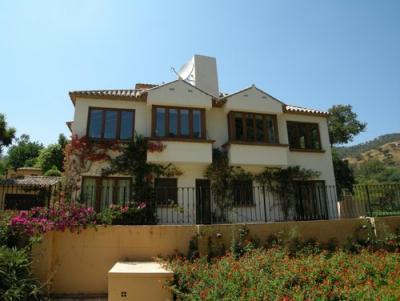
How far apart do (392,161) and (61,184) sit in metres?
75.5

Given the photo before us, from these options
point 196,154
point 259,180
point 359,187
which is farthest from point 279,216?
point 196,154

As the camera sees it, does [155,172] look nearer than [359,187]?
No

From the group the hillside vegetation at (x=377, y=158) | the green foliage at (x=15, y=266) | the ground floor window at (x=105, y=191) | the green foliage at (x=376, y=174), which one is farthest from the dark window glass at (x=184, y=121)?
the hillside vegetation at (x=377, y=158)

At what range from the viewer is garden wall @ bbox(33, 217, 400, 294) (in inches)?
313

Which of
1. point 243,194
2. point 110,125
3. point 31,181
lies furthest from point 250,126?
point 31,181

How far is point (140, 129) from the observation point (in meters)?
14.6

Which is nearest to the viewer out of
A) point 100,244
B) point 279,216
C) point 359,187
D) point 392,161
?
point 100,244

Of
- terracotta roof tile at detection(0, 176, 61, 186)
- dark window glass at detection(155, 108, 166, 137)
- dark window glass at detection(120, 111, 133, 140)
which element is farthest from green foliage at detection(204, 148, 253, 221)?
terracotta roof tile at detection(0, 176, 61, 186)

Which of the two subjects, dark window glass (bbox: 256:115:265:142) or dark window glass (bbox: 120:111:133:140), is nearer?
dark window glass (bbox: 120:111:133:140)

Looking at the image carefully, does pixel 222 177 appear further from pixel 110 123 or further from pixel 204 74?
pixel 204 74

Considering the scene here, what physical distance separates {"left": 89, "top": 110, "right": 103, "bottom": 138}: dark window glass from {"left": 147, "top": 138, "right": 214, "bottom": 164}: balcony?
2.69 metres

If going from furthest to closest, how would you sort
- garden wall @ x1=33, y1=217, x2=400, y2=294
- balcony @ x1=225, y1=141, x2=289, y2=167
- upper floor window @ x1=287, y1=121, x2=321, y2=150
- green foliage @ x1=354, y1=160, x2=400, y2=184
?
green foliage @ x1=354, y1=160, x2=400, y2=184, upper floor window @ x1=287, y1=121, x2=321, y2=150, balcony @ x1=225, y1=141, x2=289, y2=167, garden wall @ x1=33, y1=217, x2=400, y2=294

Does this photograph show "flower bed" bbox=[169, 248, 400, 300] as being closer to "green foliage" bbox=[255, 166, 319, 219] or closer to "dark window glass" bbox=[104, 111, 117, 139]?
"green foliage" bbox=[255, 166, 319, 219]

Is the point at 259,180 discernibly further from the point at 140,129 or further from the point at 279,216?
the point at 140,129
